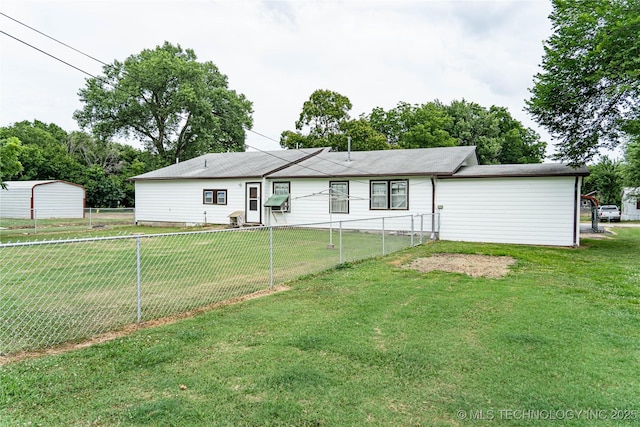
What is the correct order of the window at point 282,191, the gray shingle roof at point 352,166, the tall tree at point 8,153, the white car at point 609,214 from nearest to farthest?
the tall tree at point 8,153 → the gray shingle roof at point 352,166 → the window at point 282,191 → the white car at point 609,214

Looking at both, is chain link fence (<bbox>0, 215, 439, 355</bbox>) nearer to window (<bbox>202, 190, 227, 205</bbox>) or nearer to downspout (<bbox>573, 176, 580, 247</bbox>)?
downspout (<bbox>573, 176, 580, 247</bbox>)

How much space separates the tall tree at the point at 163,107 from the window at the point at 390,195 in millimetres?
21402

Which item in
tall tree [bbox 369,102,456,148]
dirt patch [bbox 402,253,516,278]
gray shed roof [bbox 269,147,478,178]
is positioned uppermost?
tall tree [bbox 369,102,456,148]

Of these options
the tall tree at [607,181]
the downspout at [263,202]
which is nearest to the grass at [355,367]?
the downspout at [263,202]

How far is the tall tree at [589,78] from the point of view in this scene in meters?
10.7

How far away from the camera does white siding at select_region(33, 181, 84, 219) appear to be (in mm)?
23109

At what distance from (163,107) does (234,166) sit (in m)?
16.8

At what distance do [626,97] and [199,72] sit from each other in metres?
30.5

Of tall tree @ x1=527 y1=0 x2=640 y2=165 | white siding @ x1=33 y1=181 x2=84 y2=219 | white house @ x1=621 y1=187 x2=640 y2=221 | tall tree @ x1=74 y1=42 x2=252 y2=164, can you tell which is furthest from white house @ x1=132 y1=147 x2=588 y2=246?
white house @ x1=621 y1=187 x2=640 y2=221

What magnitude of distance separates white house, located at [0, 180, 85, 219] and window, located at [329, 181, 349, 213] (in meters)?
18.1

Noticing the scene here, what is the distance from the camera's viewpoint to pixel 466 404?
9.32ft

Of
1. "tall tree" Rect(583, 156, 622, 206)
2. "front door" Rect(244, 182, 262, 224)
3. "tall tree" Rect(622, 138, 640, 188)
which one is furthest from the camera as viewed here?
"tall tree" Rect(583, 156, 622, 206)

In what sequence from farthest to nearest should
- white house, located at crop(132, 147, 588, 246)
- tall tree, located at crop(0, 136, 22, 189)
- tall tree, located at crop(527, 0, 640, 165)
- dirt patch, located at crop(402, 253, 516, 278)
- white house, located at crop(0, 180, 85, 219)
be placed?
1. white house, located at crop(0, 180, 85, 219)
2. tall tree, located at crop(0, 136, 22, 189)
3. white house, located at crop(132, 147, 588, 246)
4. tall tree, located at crop(527, 0, 640, 165)
5. dirt patch, located at crop(402, 253, 516, 278)

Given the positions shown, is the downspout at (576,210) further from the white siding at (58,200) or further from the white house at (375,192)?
the white siding at (58,200)
